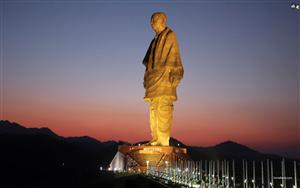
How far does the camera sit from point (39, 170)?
77375 mm

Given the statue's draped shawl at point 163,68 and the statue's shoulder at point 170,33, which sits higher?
the statue's shoulder at point 170,33

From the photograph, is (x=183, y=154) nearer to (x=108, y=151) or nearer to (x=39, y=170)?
(x=39, y=170)

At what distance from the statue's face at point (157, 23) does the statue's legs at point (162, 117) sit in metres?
7.34

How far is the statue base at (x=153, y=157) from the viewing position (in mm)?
41375

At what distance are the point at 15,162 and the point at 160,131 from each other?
171ft

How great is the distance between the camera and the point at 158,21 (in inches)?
1791

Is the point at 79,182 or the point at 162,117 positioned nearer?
the point at 162,117

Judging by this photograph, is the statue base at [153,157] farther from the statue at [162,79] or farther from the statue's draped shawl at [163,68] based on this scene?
the statue's draped shawl at [163,68]

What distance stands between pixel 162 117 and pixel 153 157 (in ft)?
14.4

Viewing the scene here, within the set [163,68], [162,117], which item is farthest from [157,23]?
[162,117]

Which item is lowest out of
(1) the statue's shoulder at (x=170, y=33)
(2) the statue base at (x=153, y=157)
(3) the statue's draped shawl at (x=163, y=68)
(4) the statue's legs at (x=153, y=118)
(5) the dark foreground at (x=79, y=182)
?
(5) the dark foreground at (x=79, y=182)

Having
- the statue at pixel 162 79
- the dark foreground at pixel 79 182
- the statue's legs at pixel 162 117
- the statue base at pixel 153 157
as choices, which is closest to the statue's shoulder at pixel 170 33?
the statue at pixel 162 79

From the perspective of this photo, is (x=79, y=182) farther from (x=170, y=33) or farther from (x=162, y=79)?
(x=170, y=33)

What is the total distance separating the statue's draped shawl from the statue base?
5293mm
